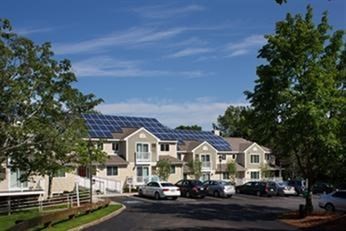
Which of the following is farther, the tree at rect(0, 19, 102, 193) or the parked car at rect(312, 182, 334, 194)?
the parked car at rect(312, 182, 334, 194)

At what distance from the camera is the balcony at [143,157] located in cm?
6456

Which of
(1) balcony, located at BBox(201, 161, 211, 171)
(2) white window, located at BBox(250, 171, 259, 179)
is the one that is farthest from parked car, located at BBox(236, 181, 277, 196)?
(2) white window, located at BBox(250, 171, 259, 179)

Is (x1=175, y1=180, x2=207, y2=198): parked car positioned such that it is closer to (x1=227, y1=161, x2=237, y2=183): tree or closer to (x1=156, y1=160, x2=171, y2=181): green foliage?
(x1=156, y1=160, x2=171, y2=181): green foliage

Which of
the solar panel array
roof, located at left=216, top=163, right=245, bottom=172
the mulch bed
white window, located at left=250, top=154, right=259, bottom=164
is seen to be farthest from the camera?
white window, located at left=250, top=154, right=259, bottom=164

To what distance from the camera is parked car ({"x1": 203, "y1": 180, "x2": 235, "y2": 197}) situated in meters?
52.3

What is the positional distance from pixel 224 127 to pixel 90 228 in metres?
102

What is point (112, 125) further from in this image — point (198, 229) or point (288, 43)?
point (198, 229)

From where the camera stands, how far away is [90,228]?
85.0 feet

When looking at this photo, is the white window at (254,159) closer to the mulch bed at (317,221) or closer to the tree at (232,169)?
the tree at (232,169)

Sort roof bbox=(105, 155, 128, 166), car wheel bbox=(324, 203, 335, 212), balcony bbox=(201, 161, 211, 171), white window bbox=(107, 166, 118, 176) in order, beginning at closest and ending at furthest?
1. car wheel bbox=(324, 203, 335, 212)
2. roof bbox=(105, 155, 128, 166)
3. white window bbox=(107, 166, 118, 176)
4. balcony bbox=(201, 161, 211, 171)

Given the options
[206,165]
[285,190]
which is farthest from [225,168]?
[285,190]

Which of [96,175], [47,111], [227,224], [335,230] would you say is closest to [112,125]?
[96,175]

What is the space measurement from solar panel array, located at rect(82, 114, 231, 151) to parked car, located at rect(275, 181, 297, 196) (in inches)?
689

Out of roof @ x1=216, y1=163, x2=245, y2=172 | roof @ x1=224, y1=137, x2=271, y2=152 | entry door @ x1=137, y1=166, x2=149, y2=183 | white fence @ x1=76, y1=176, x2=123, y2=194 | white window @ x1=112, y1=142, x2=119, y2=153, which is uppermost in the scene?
→ roof @ x1=224, y1=137, x2=271, y2=152
